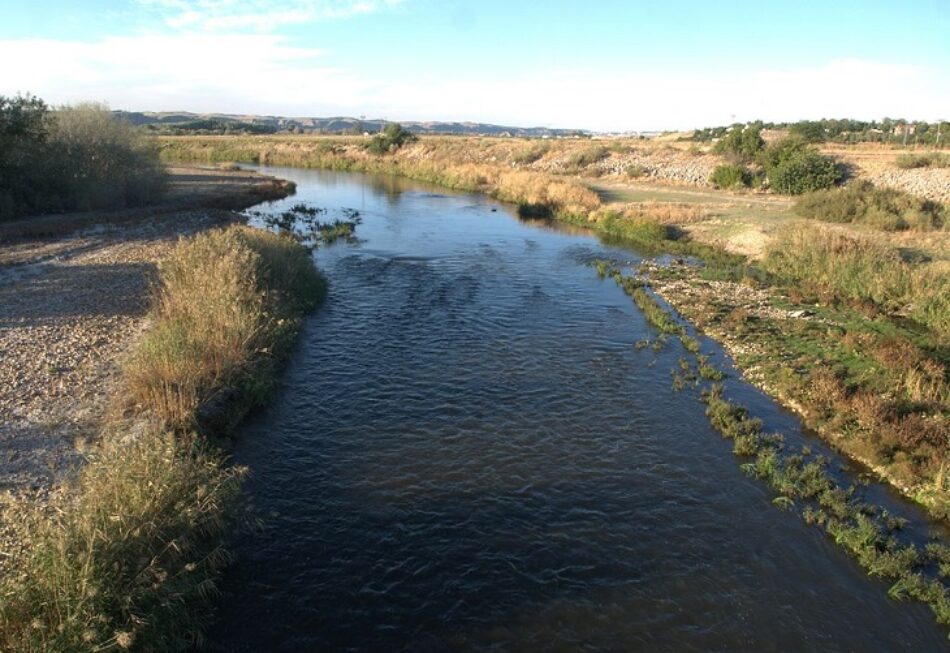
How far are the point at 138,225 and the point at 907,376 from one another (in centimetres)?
3795

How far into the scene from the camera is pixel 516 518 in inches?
505

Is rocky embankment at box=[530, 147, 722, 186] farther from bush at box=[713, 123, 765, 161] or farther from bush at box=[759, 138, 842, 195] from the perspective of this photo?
bush at box=[759, 138, 842, 195]

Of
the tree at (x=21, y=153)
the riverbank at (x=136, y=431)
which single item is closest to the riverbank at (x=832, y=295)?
the riverbank at (x=136, y=431)

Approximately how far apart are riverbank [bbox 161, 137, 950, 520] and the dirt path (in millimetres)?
18063

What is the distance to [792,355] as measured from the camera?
21078 millimetres

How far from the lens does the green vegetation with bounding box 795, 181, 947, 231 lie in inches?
1479

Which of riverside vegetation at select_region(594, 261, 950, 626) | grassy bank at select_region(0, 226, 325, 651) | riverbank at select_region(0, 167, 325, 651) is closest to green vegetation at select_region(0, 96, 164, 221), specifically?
riverbank at select_region(0, 167, 325, 651)

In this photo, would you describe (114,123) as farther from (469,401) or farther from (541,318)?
(469,401)

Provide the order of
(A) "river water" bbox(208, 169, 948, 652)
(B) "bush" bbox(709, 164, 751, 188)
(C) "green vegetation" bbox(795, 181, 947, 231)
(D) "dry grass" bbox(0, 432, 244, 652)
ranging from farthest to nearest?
(B) "bush" bbox(709, 164, 751, 188), (C) "green vegetation" bbox(795, 181, 947, 231), (A) "river water" bbox(208, 169, 948, 652), (D) "dry grass" bbox(0, 432, 244, 652)

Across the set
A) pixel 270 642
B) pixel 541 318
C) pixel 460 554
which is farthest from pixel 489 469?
pixel 541 318

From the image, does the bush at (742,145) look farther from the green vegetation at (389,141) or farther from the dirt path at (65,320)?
the dirt path at (65,320)

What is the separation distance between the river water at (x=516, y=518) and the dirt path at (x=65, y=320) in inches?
153

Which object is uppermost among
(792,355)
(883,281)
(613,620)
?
(883,281)

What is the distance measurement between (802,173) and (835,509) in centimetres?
4900
